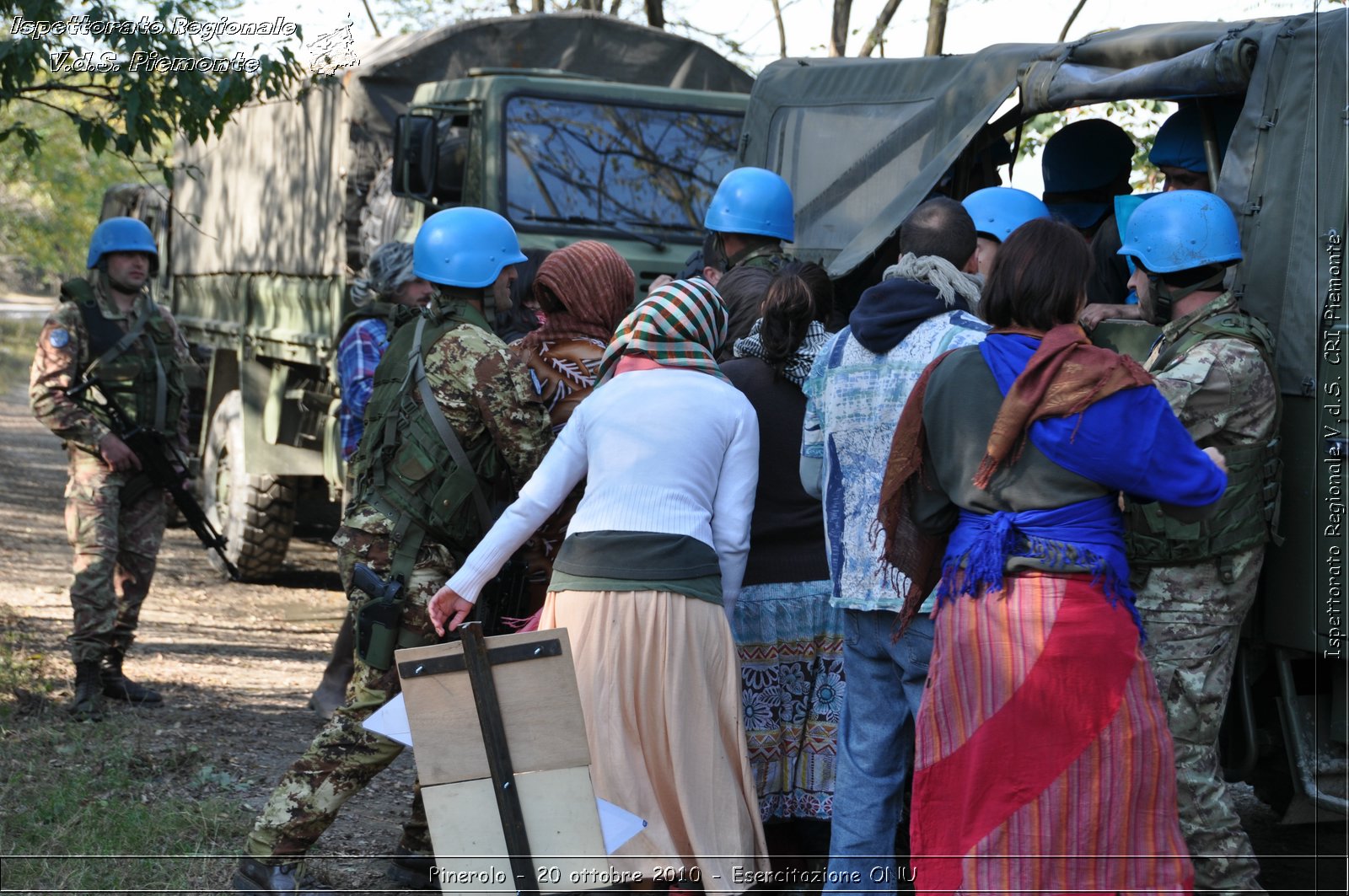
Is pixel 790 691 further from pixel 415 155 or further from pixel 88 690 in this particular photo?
pixel 415 155

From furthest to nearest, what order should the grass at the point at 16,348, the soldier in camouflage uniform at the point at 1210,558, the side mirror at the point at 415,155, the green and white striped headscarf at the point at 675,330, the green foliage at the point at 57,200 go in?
the grass at the point at 16,348 < the green foliage at the point at 57,200 < the side mirror at the point at 415,155 < the green and white striped headscarf at the point at 675,330 < the soldier in camouflage uniform at the point at 1210,558

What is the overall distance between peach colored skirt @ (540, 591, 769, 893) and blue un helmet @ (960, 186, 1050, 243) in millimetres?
1641

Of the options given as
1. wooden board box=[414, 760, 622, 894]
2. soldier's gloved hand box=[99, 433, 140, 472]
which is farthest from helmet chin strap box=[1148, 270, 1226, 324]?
soldier's gloved hand box=[99, 433, 140, 472]

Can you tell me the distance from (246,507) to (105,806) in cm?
435

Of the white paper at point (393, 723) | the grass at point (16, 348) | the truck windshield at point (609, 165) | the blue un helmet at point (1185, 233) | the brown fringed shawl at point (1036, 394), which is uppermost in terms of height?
the truck windshield at point (609, 165)

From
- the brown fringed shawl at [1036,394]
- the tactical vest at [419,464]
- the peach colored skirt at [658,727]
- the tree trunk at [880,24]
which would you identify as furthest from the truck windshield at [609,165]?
the tree trunk at [880,24]

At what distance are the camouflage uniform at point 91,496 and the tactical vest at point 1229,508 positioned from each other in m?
4.26

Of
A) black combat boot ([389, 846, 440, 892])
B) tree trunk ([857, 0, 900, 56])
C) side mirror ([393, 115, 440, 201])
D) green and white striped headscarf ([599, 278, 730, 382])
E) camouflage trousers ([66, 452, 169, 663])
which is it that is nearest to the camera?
green and white striped headscarf ([599, 278, 730, 382])

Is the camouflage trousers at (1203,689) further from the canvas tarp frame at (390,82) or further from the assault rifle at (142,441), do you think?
the canvas tarp frame at (390,82)

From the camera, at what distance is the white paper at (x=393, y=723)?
309cm

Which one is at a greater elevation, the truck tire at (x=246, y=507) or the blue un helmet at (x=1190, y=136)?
the blue un helmet at (x=1190, y=136)

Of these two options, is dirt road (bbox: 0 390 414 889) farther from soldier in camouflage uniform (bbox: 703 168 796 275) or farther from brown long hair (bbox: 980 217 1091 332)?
brown long hair (bbox: 980 217 1091 332)

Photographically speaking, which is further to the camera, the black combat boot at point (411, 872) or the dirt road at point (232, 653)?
the dirt road at point (232, 653)

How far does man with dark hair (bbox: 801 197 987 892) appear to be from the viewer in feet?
12.0
